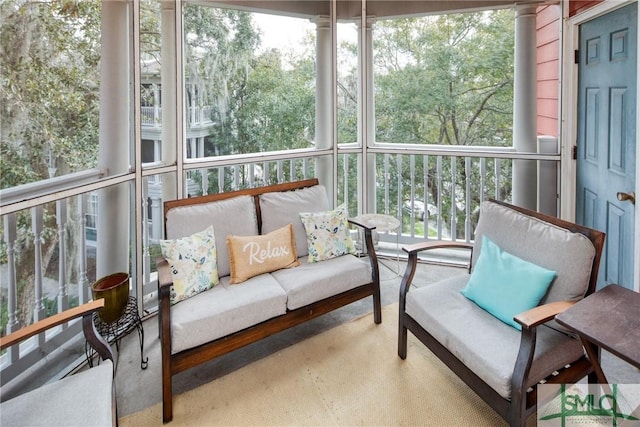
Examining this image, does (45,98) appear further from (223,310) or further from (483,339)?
(483,339)

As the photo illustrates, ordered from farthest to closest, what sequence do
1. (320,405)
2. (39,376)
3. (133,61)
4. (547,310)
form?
(133,61)
(39,376)
(320,405)
(547,310)

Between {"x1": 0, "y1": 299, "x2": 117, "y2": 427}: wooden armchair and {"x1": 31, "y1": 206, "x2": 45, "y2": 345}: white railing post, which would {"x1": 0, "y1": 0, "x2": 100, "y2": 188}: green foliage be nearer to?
{"x1": 31, "y1": 206, "x2": 45, "y2": 345}: white railing post

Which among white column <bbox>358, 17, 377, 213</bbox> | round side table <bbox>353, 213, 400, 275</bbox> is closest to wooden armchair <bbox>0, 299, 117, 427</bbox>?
round side table <bbox>353, 213, 400, 275</bbox>

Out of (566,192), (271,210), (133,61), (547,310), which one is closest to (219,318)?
(271,210)

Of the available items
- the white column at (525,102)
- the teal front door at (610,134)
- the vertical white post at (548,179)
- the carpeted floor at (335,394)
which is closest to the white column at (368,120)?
the white column at (525,102)

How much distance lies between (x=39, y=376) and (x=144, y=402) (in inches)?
26.6

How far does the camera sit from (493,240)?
2193 millimetres

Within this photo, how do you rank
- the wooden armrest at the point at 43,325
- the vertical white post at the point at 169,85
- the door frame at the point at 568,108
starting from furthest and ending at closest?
the door frame at the point at 568,108, the vertical white post at the point at 169,85, the wooden armrest at the point at 43,325

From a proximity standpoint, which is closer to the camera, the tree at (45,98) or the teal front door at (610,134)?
the tree at (45,98)

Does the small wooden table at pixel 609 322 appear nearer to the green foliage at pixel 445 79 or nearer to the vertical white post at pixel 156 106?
the green foliage at pixel 445 79

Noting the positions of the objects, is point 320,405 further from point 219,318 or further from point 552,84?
point 552,84

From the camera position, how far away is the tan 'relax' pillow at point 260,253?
95.3 inches

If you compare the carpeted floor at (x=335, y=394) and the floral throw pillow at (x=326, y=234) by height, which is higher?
the floral throw pillow at (x=326, y=234)

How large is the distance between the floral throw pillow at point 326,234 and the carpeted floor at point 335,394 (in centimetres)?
61
